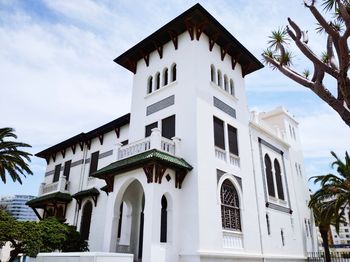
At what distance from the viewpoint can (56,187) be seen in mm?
22125

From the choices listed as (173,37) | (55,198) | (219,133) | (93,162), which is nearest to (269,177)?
(219,133)

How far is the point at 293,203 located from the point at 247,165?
22.0ft

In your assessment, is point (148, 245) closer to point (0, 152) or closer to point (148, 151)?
point (148, 151)

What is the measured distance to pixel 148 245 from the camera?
11094 millimetres

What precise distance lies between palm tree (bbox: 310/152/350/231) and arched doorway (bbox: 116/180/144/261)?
1392 centimetres

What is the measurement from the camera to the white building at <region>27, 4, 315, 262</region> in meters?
12.5

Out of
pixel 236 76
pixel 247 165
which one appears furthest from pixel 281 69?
pixel 236 76

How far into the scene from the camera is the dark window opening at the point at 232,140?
625 inches

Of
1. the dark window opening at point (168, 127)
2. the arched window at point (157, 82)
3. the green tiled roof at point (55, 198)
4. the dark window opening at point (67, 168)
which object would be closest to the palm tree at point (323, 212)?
the dark window opening at point (168, 127)

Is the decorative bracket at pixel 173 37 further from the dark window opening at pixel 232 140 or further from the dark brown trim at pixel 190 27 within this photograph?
Answer: the dark window opening at pixel 232 140

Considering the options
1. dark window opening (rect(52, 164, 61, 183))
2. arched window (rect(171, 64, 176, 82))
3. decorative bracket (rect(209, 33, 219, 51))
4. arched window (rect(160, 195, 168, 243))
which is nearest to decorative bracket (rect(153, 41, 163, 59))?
arched window (rect(171, 64, 176, 82))

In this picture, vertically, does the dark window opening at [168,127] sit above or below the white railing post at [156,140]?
above

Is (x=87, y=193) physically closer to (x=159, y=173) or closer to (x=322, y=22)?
(x=159, y=173)

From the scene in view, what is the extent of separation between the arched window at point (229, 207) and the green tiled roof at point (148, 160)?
8.18 feet
